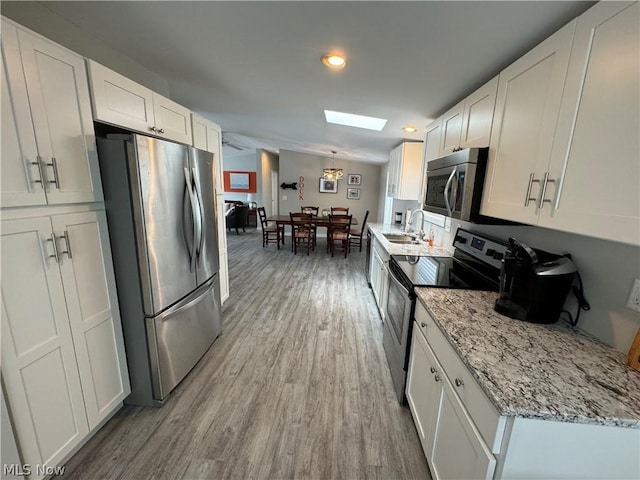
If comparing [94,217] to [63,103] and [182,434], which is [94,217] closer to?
[63,103]

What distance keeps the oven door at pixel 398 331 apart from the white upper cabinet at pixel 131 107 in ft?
6.83

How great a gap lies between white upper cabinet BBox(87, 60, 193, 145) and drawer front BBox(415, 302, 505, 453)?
7.07 feet

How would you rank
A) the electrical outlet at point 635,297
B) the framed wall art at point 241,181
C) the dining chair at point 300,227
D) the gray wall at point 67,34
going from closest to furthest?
the electrical outlet at point 635,297
the gray wall at point 67,34
the dining chair at point 300,227
the framed wall art at point 241,181

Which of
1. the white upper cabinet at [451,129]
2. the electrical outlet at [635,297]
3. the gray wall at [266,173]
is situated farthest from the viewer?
the gray wall at [266,173]

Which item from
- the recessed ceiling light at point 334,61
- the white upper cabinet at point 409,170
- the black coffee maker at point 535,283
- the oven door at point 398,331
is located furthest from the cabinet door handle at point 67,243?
the white upper cabinet at point 409,170

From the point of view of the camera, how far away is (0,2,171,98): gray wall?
1394 mm

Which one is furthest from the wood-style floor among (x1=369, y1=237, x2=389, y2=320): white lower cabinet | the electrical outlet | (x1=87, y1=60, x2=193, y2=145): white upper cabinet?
(x1=87, y1=60, x2=193, y2=145): white upper cabinet

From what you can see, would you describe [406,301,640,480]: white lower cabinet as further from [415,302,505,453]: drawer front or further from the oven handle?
the oven handle

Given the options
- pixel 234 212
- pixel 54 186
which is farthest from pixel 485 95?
pixel 234 212

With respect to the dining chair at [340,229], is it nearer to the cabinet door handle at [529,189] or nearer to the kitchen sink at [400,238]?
the kitchen sink at [400,238]

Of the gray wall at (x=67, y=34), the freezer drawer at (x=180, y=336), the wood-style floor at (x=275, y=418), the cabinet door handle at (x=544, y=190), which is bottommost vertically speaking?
the wood-style floor at (x=275, y=418)

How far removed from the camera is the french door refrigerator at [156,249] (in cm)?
147

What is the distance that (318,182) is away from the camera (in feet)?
25.2

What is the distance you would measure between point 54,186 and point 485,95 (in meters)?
2.41
